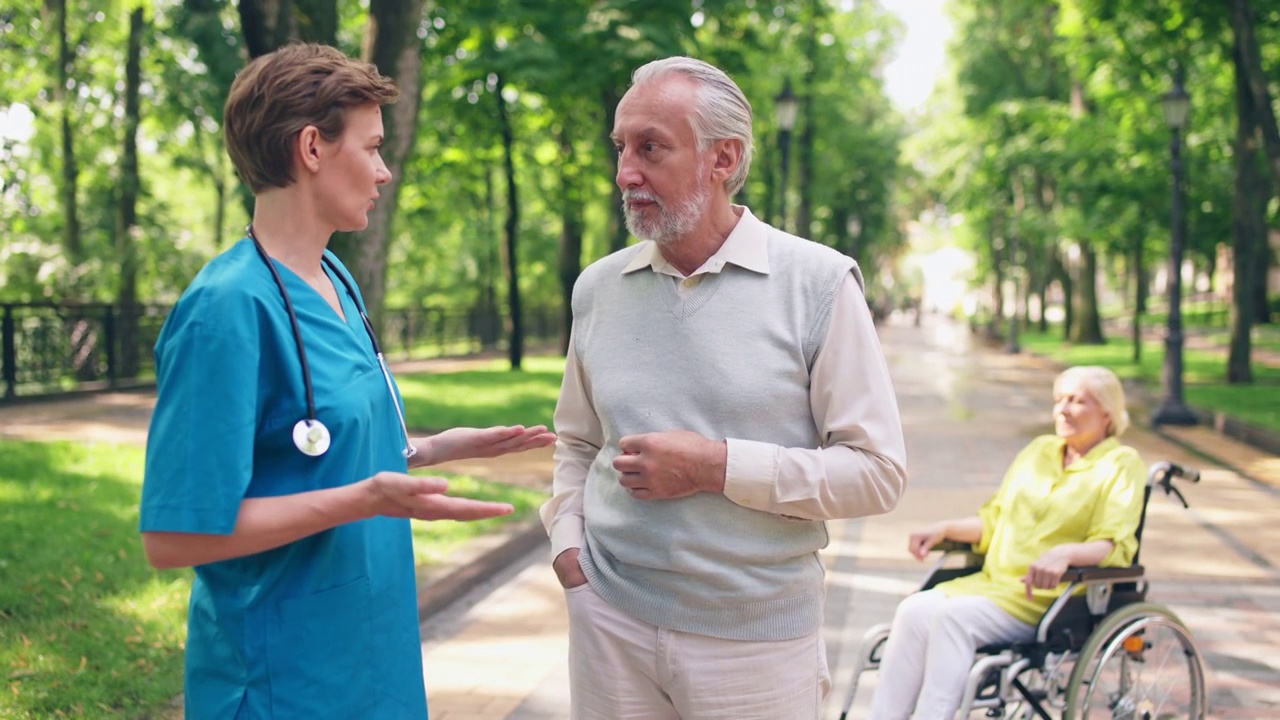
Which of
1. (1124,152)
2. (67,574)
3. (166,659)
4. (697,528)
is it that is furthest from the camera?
(1124,152)

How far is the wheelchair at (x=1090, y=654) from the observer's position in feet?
12.8

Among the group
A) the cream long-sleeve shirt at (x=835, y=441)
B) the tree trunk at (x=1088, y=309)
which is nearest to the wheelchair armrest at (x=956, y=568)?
the cream long-sleeve shirt at (x=835, y=441)

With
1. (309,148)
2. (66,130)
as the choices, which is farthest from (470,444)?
(66,130)

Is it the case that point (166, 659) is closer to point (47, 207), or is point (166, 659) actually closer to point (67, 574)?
point (67, 574)

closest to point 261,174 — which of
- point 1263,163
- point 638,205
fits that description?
point 638,205

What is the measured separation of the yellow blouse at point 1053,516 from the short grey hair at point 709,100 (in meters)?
2.27

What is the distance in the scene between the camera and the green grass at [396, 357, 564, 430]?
14078 millimetres

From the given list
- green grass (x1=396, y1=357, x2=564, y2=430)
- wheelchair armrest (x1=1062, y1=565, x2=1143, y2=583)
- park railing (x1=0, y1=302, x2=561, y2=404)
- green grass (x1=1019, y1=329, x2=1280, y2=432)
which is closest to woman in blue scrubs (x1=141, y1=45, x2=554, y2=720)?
wheelchair armrest (x1=1062, y1=565, x2=1143, y2=583)

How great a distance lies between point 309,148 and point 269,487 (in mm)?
583

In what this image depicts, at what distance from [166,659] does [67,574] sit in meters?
A: 1.44

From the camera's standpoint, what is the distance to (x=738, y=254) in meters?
2.38

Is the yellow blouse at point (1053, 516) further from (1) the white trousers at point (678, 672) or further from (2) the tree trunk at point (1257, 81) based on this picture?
(2) the tree trunk at point (1257, 81)

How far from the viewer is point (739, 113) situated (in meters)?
2.42

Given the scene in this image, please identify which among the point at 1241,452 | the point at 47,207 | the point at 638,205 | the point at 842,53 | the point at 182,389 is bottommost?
the point at 1241,452
